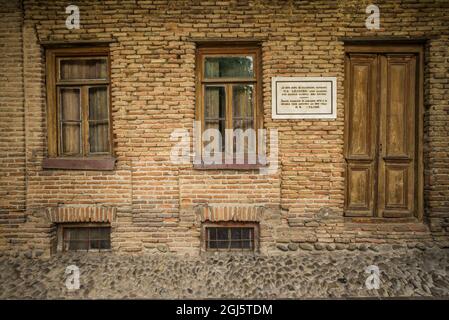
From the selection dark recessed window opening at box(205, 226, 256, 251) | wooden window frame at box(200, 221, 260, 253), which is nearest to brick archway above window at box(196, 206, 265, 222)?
wooden window frame at box(200, 221, 260, 253)

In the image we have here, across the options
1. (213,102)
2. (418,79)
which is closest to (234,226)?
(213,102)

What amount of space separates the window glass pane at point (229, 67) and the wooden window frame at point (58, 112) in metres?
1.82

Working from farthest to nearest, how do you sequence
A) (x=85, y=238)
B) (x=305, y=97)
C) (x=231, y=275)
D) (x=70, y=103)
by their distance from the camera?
1. (x=70, y=103)
2. (x=85, y=238)
3. (x=305, y=97)
4. (x=231, y=275)

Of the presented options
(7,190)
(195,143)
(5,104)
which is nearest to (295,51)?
(195,143)

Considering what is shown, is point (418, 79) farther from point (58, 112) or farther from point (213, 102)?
point (58, 112)

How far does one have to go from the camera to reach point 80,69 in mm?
4863

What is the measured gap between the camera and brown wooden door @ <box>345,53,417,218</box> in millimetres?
4750

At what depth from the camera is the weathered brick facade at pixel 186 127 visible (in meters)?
4.53

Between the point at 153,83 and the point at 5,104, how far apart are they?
8.76 feet

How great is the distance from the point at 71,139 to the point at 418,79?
647 centimetres

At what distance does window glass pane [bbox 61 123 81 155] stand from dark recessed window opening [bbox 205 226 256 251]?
288 cm

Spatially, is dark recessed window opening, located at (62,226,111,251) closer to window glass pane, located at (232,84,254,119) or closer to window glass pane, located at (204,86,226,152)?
window glass pane, located at (204,86,226,152)

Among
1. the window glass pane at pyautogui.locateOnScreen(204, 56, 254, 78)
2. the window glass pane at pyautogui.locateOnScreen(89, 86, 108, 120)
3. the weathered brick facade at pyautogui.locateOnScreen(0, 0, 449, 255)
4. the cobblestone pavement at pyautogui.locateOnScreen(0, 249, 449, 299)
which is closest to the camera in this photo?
the cobblestone pavement at pyautogui.locateOnScreen(0, 249, 449, 299)

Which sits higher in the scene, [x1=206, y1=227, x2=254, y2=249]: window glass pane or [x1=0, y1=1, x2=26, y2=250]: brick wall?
[x1=0, y1=1, x2=26, y2=250]: brick wall
